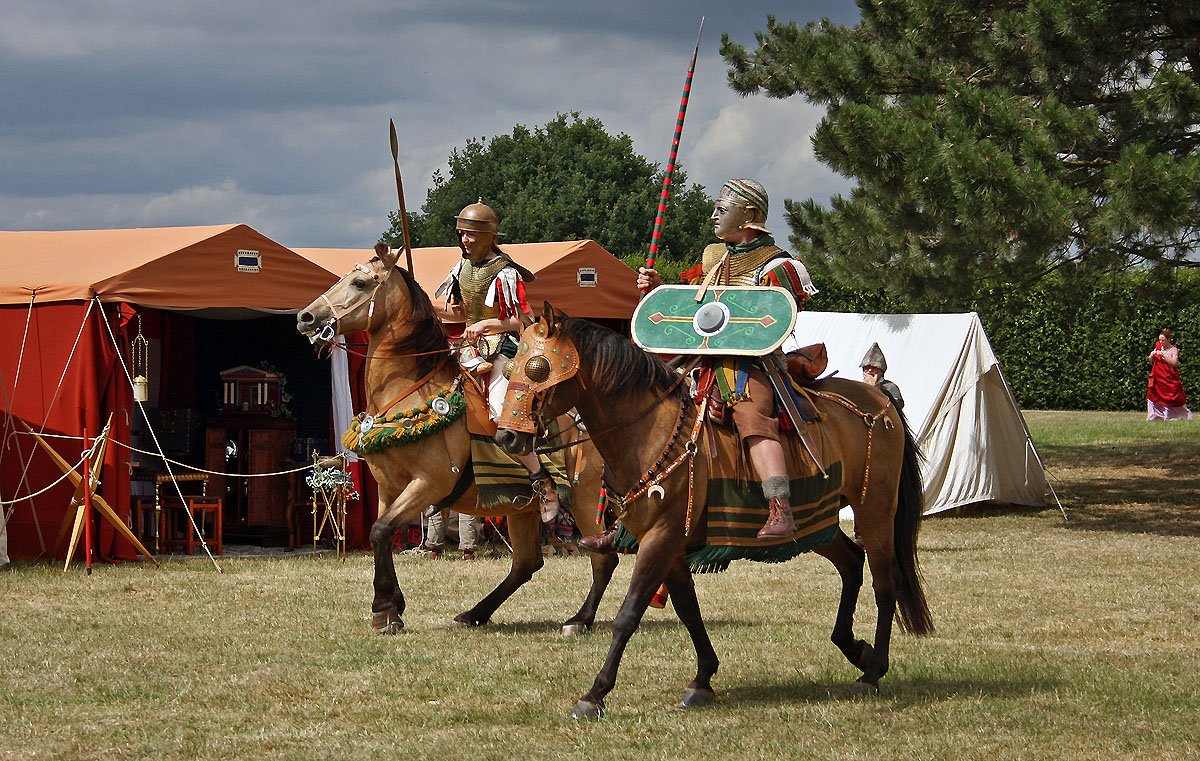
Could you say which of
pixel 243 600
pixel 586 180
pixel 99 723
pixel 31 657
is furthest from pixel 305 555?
pixel 586 180

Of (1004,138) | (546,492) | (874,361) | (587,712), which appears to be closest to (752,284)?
(587,712)

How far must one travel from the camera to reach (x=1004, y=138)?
38.4 ft

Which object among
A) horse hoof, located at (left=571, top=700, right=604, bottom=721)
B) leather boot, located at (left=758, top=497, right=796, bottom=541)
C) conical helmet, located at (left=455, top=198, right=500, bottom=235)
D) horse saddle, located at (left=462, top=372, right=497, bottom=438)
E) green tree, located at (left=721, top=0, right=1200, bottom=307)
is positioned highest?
green tree, located at (left=721, top=0, right=1200, bottom=307)

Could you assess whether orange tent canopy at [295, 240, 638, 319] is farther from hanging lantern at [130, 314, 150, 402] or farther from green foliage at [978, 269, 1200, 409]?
green foliage at [978, 269, 1200, 409]

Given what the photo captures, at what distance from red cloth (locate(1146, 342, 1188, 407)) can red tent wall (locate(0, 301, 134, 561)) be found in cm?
1887

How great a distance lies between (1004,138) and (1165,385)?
13.4 m

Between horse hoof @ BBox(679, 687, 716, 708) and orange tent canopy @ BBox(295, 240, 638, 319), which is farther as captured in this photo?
orange tent canopy @ BBox(295, 240, 638, 319)

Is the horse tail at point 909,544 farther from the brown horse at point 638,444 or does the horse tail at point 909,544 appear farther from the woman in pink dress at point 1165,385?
the woman in pink dress at point 1165,385

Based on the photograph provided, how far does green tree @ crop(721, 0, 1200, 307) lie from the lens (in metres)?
11.2

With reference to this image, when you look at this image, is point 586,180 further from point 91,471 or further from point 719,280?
point 719,280

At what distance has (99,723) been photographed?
5.20 meters

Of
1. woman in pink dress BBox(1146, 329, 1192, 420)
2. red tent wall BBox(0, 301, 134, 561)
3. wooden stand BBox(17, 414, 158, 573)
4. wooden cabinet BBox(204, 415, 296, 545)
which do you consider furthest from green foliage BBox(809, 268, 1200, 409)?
wooden stand BBox(17, 414, 158, 573)

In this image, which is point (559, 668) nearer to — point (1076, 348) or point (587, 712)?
point (587, 712)

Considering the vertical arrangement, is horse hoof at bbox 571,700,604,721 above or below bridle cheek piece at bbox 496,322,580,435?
below
